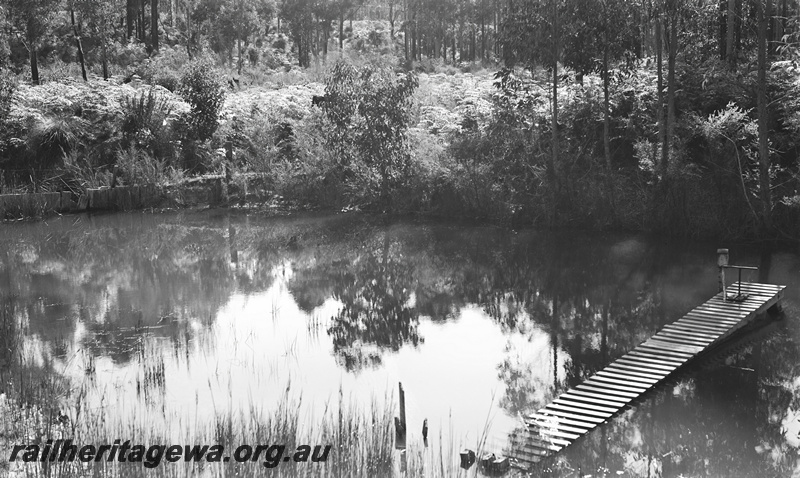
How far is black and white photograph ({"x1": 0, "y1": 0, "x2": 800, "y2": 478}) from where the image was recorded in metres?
9.27

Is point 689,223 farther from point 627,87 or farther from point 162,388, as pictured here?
point 162,388

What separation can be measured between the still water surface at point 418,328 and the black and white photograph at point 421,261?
0.06m

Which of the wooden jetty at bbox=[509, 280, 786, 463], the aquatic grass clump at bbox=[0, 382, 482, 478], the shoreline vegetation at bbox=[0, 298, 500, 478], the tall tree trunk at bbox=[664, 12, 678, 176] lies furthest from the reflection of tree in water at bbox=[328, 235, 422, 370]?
the tall tree trunk at bbox=[664, 12, 678, 176]

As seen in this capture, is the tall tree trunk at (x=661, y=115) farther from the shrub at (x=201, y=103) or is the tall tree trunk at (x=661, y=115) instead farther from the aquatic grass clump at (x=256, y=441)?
the shrub at (x=201, y=103)

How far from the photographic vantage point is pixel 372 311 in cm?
1527

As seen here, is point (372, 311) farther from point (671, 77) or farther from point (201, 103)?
point (201, 103)

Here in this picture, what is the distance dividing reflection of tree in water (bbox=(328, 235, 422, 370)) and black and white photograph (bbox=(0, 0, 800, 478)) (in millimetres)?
77

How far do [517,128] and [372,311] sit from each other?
10628 mm

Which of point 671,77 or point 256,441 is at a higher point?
point 671,77

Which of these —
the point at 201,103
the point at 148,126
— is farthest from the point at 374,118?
the point at 148,126

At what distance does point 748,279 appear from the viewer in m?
16.1

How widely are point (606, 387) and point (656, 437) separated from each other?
104 centimetres

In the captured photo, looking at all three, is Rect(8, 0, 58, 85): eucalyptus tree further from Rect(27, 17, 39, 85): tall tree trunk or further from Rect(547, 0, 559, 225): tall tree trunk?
Rect(547, 0, 559, 225): tall tree trunk

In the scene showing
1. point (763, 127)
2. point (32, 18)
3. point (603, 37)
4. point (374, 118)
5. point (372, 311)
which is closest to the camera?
point (372, 311)
